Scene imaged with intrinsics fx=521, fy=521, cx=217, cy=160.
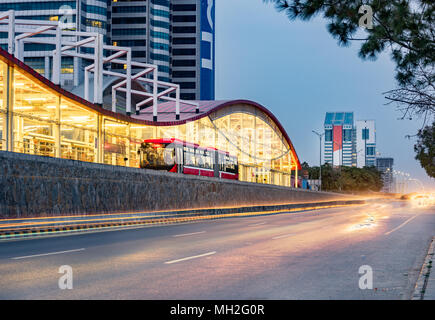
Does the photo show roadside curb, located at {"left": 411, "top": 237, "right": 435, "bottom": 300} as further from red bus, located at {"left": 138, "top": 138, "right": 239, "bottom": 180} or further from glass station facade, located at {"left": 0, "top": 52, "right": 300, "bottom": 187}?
red bus, located at {"left": 138, "top": 138, "right": 239, "bottom": 180}

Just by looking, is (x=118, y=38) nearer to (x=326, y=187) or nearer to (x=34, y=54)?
(x=34, y=54)

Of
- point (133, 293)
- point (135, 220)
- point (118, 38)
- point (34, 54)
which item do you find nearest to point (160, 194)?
point (135, 220)

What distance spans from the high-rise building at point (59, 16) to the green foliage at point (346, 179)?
6512cm

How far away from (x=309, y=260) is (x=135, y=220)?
15.9 metres

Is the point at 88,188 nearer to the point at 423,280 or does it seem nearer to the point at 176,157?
the point at 423,280

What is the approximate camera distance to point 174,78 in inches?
5246

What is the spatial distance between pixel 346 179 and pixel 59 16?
84.0m

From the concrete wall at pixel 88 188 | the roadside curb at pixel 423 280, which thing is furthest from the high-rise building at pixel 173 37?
the roadside curb at pixel 423 280

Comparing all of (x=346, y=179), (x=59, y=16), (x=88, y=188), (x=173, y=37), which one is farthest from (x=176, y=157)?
(x=346, y=179)

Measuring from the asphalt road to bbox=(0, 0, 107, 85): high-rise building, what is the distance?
91689 millimetres

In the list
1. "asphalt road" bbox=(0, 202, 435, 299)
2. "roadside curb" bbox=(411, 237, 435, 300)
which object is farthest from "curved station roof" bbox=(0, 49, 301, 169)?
"roadside curb" bbox=(411, 237, 435, 300)

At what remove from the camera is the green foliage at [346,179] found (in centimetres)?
13212

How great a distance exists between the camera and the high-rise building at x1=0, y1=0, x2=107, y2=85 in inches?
4013

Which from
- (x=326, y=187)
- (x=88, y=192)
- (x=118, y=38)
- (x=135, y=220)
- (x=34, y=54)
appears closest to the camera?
(x=88, y=192)
